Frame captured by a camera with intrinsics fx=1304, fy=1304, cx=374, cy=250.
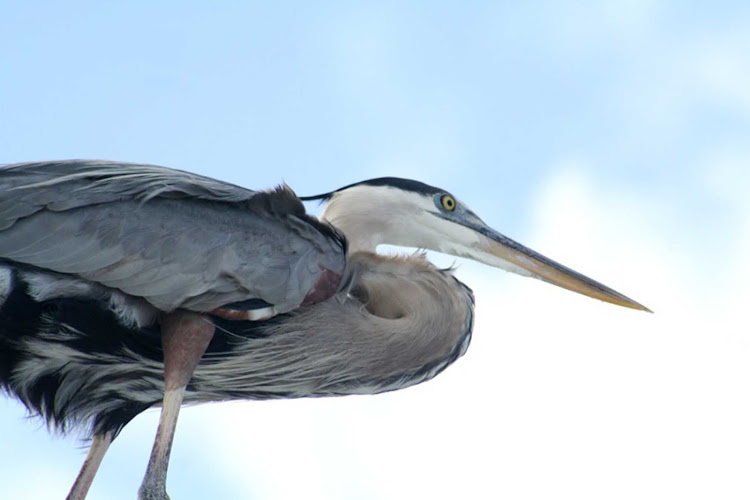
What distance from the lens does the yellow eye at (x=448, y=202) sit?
6281 mm

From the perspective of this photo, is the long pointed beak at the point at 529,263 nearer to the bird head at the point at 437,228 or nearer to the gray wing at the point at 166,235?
the bird head at the point at 437,228

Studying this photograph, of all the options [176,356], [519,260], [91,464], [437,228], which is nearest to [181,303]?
[176,356]

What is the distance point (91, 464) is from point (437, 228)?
6.39 feet

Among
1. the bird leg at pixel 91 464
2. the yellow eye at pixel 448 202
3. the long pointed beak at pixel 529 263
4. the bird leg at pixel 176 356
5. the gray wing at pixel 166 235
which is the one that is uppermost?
the yellow eye at pixel 448 202

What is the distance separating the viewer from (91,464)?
5.87m

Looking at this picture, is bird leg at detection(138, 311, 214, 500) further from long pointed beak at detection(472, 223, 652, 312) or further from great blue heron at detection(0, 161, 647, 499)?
long pointed beak at detection(472, 223, 652, 312)

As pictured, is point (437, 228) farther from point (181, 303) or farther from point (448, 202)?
point (181, 303)

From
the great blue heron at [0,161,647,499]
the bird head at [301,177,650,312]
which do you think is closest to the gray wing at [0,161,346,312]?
the great blue heron at [0,161,647,499]

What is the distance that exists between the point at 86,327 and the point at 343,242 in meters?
1.13

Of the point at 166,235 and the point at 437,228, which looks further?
the point at 437,228

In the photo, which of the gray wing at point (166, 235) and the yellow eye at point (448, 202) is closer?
the gray wing at point (166, 235)

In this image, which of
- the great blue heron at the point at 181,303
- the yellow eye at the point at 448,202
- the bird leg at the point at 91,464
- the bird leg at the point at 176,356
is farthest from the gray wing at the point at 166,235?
the bird leg at the point at 91,464

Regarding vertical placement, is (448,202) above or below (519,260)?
above

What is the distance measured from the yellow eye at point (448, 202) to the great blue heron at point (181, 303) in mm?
419
